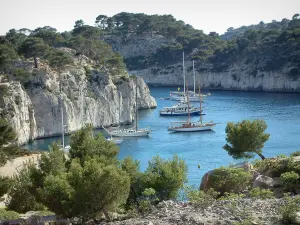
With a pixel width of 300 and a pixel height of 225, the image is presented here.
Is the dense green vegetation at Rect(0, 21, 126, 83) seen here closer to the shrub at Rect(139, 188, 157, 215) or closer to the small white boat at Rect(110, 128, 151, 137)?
the small white boat at Rect(110, 128, 151, 137)

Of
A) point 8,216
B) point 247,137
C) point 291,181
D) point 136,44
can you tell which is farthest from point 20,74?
point 136,44

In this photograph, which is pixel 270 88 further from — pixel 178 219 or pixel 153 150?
pixel 178 219

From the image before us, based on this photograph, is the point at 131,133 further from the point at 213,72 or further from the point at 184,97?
the point at 213,72

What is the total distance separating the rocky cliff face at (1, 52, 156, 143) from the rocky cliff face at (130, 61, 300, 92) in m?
48.7

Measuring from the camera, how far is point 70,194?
22.6m

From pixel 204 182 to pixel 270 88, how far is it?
94582 millimetres

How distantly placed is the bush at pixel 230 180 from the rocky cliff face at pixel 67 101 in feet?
123

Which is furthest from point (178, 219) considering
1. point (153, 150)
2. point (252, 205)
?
point (153, 150)

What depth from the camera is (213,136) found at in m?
69.3

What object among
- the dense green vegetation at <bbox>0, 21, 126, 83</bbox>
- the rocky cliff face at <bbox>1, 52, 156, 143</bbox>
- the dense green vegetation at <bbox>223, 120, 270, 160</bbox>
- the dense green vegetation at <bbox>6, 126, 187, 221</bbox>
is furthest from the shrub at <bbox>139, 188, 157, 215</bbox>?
the dense green vegetation at <bbox>0, 21, 126, 83</bbox>

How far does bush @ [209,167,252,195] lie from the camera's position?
92.8 ft

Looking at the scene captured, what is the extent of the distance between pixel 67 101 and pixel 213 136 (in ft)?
68.2

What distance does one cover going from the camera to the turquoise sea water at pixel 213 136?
185ft

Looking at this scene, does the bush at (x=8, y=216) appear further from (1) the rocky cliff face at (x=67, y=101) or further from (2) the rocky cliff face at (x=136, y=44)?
(2) the rocky cliff face at (x=136, y=44)
